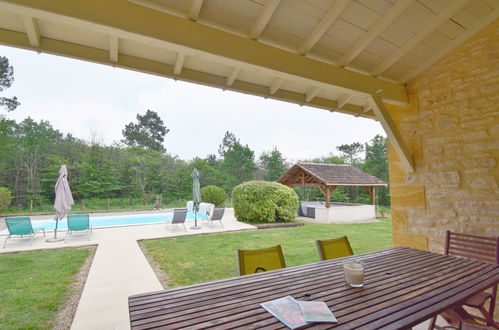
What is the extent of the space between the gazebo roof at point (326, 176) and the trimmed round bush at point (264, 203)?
89.7 inches

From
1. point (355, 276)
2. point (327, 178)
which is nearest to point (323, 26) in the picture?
point (355, 276)

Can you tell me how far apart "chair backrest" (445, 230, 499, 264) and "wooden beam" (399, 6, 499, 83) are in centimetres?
194

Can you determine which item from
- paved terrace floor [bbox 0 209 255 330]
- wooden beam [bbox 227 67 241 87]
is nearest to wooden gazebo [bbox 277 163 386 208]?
paved terrace floor [bbox 0 209 255 330]

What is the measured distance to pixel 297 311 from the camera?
125 centimetres

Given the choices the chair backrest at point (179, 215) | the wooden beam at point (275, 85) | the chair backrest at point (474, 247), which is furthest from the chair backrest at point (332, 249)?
the chair backrest at point (179, 215)

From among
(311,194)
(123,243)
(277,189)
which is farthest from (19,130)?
(311,194)

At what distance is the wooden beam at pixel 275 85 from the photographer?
2961mm

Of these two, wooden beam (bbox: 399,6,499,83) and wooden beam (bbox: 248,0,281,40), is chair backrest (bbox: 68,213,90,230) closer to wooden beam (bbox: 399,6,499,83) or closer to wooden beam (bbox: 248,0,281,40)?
wooden beam (bbox: 248,0,281,40)

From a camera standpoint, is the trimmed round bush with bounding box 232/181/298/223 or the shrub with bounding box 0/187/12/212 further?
the shrub with bounding box 0/187/12/212

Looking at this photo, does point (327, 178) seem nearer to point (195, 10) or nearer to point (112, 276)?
point (112, 276)

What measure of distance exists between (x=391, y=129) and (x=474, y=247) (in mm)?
1437

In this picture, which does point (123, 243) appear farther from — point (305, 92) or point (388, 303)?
point (388, 303)

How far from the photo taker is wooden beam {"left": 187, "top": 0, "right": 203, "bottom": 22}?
Answer: 1.84 metres

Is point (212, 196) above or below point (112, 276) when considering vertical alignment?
above
